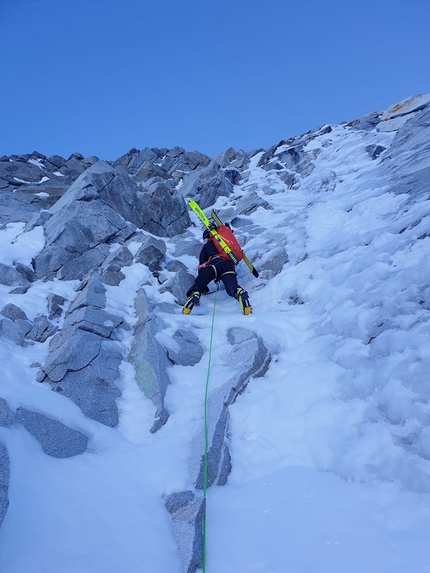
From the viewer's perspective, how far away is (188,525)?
348 cm

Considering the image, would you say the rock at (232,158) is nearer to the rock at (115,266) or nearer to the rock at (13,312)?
the rock at (115,266)

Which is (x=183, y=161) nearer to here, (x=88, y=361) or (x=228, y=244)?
(x=228, y=244)

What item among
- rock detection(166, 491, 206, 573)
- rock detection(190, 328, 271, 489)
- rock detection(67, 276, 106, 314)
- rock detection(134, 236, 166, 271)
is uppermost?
rock detection(134, 236, 166, 271)

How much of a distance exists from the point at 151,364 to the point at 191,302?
3.02m

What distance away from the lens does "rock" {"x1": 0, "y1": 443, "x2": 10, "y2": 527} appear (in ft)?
10.1

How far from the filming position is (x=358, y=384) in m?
4.93

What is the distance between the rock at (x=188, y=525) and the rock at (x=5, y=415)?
203cm

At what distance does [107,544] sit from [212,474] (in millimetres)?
1373

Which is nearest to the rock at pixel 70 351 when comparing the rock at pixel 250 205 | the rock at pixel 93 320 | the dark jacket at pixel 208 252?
the rock at pixel 93 320

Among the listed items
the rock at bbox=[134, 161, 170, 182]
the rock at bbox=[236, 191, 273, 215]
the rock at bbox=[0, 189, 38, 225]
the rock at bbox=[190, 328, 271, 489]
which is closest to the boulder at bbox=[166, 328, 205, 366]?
the rock at bbox=[190, 328, 271, 489]

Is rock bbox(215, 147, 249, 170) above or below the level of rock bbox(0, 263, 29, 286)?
above

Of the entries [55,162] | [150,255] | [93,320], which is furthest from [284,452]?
[55,162]

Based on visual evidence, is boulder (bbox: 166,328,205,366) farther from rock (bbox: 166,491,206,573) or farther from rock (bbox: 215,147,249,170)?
rock (bbox: 215,147,249,170)

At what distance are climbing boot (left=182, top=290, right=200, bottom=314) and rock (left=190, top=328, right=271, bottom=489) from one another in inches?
71.9
